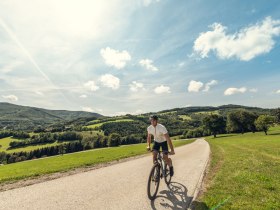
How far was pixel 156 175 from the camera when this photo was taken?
8.98 m

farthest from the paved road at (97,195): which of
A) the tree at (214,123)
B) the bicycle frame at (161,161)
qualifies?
the tree at (214,123)


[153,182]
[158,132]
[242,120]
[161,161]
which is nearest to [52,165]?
[161,161]

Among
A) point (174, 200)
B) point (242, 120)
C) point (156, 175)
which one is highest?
point (242, 120)

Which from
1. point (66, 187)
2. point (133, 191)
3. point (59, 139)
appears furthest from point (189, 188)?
point (59, 139)

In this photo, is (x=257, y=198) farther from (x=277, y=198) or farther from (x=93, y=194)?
(x=93, y=194)

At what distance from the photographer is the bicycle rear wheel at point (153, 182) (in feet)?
27.4

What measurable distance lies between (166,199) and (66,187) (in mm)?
4483

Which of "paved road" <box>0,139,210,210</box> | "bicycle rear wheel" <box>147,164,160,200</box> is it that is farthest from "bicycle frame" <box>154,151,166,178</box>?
"paved road" <box>0,139,210,210</box>

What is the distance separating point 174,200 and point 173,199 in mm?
112

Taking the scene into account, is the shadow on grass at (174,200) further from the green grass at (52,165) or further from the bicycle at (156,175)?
the green grass at (52,165)

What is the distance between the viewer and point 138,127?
188m

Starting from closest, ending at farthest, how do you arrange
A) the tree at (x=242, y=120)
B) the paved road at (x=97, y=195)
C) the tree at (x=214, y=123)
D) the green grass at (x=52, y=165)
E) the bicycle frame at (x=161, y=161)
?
the paved road at (x=97, y=195) < the bicycle frame at (x=161, y=161) < the green grass at (x=52, y=165) < the tree at (x=242, y=120) < the tree at (x=214, y=123)

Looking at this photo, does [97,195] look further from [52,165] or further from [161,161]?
[52,165]

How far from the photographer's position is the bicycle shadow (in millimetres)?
7729
